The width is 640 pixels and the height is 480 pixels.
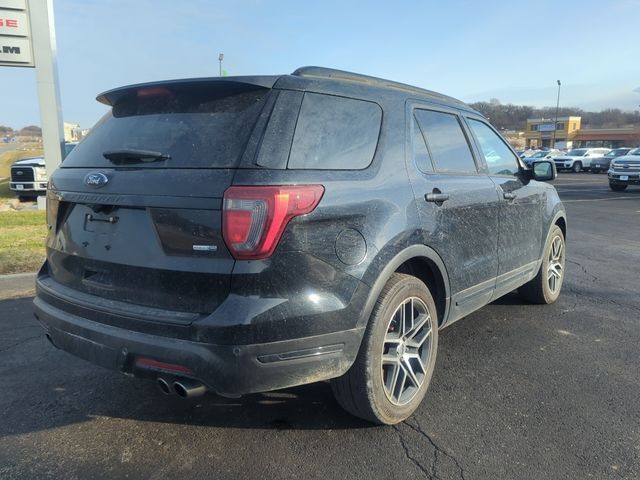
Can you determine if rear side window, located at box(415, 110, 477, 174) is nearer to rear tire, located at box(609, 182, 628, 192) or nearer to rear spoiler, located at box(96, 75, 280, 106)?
rear spoiler, located at box(96, 75, 280, 106)

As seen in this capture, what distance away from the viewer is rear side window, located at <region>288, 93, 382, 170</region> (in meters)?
2.53

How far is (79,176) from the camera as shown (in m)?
2.83

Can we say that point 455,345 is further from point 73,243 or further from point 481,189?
point 73,243

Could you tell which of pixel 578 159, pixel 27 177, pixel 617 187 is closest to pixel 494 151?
pixel 27 177

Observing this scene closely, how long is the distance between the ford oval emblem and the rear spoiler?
580 mm

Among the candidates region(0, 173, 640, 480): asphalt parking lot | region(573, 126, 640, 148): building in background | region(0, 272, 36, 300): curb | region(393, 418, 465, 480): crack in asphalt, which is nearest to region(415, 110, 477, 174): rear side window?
region(0, 173, 640, 480): asphalt parking lot

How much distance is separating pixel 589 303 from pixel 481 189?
2.43m

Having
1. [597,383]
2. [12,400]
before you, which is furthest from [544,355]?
[12,400]

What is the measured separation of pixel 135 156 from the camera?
260 cm

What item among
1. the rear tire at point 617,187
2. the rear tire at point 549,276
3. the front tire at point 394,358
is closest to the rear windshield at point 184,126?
the front tire at point 394,358

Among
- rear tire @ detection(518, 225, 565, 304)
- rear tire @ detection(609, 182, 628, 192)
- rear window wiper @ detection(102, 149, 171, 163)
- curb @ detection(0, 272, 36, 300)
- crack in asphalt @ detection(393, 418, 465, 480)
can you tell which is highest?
rear window wiper @ detection(102, 149, 171, 163)

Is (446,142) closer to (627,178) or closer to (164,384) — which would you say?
(164,384)

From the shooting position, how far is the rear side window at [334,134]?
2.53 m

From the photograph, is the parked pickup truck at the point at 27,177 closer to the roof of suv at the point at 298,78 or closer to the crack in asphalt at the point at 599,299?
the roof of suv at the point at 298,78
